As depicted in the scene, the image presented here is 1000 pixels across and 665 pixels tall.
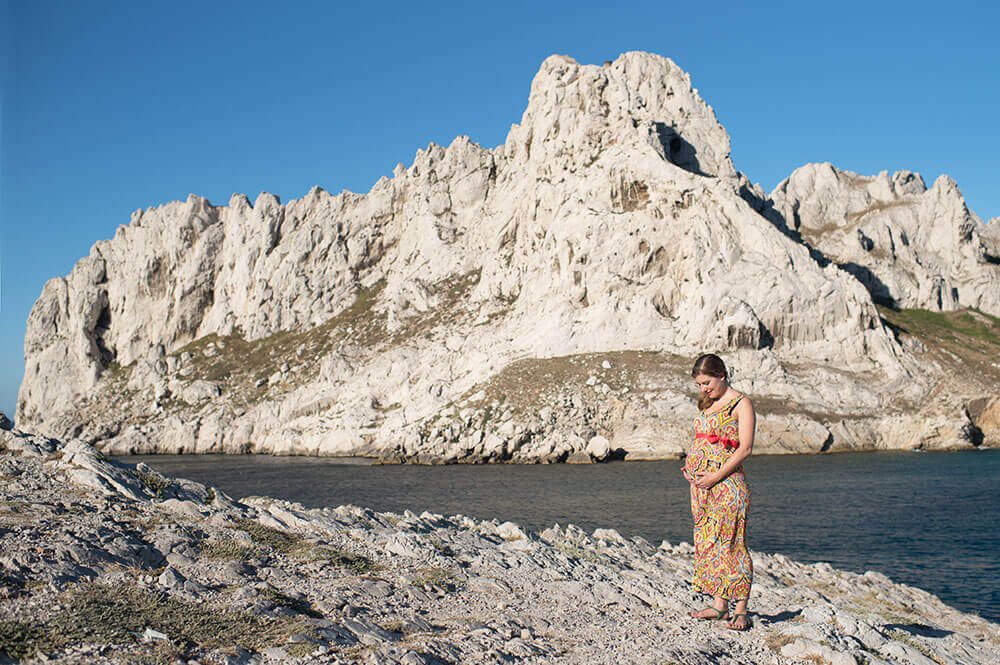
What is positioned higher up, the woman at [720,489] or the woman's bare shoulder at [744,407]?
the woman's bare shoulder at [744,407]

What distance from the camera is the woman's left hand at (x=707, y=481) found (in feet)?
26.0

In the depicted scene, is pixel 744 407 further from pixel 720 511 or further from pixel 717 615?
pixel 717 615

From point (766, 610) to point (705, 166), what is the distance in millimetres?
71986

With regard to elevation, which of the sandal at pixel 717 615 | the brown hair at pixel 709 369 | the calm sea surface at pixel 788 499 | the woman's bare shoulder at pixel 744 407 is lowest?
the calm sea surface at pixel 788 499

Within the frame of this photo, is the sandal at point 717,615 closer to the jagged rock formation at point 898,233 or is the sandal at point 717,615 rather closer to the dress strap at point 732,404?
the dress strap at point 732,404

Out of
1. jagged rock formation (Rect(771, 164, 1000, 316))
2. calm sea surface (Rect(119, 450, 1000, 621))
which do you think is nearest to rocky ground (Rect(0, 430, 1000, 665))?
calm sea surface (Rect(119, 450, 1000, 621))

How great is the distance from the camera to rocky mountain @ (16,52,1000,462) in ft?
175

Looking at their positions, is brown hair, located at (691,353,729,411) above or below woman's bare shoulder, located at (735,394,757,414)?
above

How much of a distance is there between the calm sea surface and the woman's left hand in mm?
10619

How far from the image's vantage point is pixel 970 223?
9425 cm

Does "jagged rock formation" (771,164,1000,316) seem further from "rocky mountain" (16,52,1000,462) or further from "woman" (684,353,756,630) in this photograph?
"woman" (684,353,756,630)

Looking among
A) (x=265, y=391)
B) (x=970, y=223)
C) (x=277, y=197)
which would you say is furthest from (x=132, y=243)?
(x=970, y=223)

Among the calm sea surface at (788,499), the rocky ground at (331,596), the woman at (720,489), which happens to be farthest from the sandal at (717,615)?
the calm sea surface at (788,499)

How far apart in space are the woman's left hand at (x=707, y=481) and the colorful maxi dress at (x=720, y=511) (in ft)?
0.30
